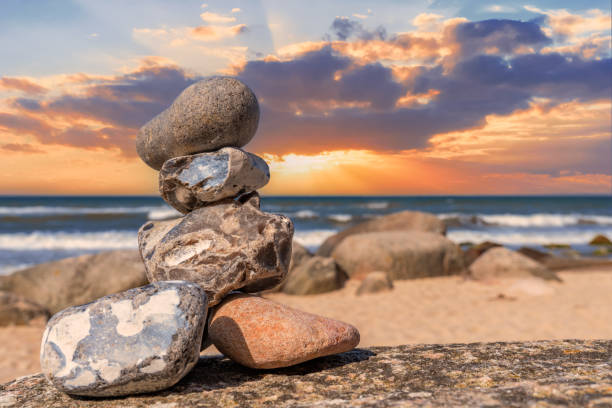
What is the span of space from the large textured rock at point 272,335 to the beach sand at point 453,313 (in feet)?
10.5

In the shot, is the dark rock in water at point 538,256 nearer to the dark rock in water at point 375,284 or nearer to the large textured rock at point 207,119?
the dark rock in water at point 375,284

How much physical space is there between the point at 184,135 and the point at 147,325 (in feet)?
4.95

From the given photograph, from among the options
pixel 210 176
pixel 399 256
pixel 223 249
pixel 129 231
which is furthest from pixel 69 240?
pixel 223 249

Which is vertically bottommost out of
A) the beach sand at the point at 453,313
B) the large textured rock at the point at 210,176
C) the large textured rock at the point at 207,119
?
the beach sand at the point at 453,313

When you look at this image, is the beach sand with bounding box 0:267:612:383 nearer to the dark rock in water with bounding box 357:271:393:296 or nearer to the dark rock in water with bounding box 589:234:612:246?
the dark rock in water with bounding box 357:271:393:296

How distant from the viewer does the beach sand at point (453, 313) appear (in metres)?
6.45

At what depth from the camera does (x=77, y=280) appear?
8336mm

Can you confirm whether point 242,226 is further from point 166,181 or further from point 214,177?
point 166,181

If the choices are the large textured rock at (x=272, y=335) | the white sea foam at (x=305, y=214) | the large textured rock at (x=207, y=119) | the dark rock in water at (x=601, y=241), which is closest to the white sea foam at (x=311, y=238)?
the white sea foam at (x=305, y=214)

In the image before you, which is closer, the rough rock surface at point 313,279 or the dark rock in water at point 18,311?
the dark rock in water at point 18,311

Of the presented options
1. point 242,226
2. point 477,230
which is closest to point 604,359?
point 242,226

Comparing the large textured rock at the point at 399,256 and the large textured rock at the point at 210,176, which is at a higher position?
the large textured rock at the point at 210,176

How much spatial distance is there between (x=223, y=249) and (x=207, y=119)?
0.99m

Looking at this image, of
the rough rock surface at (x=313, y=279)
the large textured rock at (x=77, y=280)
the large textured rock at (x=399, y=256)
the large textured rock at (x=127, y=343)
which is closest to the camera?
the large textured rock at (x=127, y=343)
